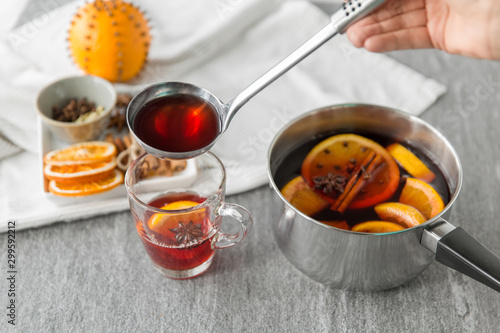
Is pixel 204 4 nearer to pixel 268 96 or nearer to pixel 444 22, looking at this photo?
pixel 268 96

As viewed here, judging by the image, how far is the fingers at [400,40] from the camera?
1.10 meters

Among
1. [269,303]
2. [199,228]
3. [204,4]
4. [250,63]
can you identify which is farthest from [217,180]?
[204,4]

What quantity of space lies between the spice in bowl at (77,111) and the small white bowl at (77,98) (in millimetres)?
13

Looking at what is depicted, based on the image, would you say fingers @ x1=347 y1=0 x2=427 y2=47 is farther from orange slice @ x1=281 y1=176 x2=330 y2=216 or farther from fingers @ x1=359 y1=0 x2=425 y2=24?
orange slice @ x1=281 y1=176 x2=330 y2=216

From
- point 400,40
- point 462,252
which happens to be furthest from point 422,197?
point 400,40

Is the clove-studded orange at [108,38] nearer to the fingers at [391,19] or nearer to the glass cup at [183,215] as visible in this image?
the glass cup at [183,215]

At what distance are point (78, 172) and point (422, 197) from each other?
2.16ft

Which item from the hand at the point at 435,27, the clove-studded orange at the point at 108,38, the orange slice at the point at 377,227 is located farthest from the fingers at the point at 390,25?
the clove-studded orange at the point at 108,38

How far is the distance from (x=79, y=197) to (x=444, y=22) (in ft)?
2.54

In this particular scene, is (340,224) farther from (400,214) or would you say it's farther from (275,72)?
(275,72)

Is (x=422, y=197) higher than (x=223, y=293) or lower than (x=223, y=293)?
higher

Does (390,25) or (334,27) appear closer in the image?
(334,27)

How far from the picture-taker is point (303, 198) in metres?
1.00

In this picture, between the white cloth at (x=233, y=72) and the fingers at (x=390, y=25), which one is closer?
the fingers at (x=390, y=25)
